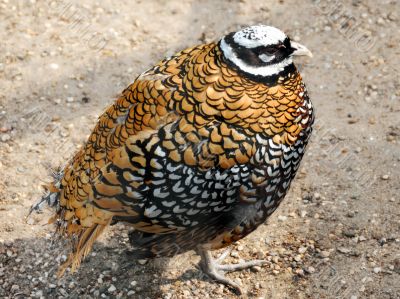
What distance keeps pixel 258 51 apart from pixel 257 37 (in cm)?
8

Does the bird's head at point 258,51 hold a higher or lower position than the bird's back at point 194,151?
higher

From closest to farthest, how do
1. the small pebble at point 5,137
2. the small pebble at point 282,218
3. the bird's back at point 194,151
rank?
the bird's back at point 194,151, the small pebble at point 282,218, the small pebble at point 5,137

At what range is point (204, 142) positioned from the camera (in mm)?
3986

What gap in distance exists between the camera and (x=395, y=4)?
7.18 metres

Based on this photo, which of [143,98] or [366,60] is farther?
[366,60]

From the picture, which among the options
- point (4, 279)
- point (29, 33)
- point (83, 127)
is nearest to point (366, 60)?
point (83, 127)

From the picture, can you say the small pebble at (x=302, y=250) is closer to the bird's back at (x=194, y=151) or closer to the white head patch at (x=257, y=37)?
the bird's back at (x=194, y=151)

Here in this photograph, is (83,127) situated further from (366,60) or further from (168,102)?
(366,60)

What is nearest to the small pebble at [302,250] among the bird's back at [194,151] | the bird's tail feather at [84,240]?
the bird's back at [194,151]

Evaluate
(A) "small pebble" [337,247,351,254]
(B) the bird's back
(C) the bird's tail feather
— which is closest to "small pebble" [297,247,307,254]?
(A) "small pebble" [337,247,351,254]

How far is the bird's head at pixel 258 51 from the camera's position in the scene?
158 inches

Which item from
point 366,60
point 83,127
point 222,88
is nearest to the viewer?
point 222,88

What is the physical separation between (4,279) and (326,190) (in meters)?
2.73

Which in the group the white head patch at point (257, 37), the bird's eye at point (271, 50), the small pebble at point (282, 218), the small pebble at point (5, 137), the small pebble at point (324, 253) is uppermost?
the white head patch at point (257, 37)
